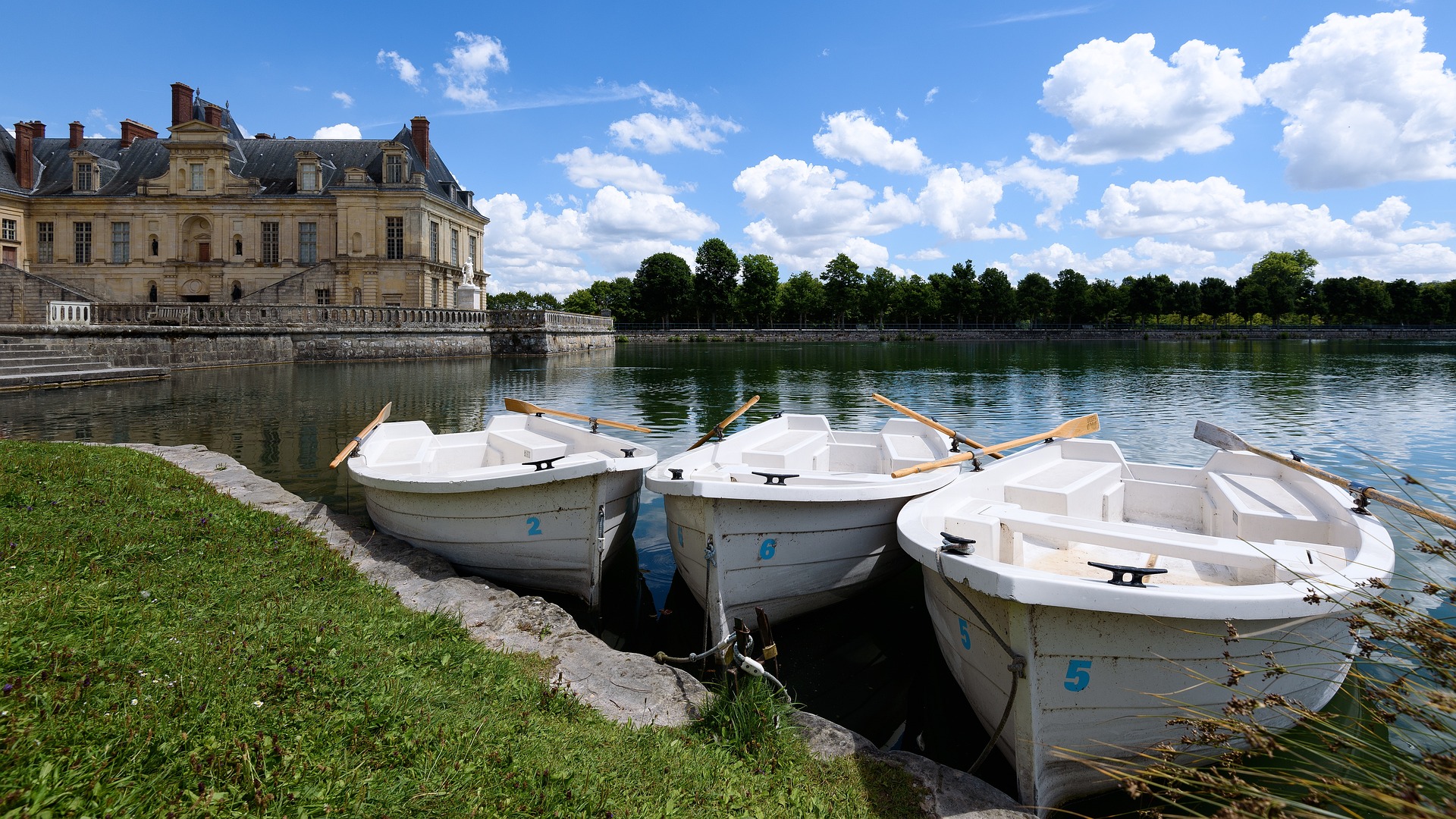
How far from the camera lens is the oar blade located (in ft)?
24.6

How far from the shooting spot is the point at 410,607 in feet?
19.0

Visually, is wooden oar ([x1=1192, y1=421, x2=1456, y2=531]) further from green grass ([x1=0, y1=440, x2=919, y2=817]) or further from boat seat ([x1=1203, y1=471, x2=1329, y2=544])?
green grass ([x1=0, y1=440, x2=919, y2=817])

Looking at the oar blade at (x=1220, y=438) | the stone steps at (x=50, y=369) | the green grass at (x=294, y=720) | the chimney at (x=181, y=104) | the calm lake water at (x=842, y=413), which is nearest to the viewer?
the green grass at (x=294, y=720)

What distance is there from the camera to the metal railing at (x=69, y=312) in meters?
28.5

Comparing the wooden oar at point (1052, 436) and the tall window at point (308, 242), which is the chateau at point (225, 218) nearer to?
the tall window at point (308, 242)

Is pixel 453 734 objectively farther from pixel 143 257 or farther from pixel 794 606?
pixel 143 257

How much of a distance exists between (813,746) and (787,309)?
97.2 m

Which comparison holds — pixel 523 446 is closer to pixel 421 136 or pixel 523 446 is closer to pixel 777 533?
pixel 777 533

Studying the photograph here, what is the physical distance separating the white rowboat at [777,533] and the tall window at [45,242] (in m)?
63.3

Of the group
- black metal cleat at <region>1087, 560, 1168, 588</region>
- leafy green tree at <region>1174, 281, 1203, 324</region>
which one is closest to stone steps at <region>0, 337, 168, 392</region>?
black metal cleat at <region>1087, 560, 1168, 588</region>

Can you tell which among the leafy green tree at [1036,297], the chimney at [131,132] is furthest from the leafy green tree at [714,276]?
the chimney at [131,132]

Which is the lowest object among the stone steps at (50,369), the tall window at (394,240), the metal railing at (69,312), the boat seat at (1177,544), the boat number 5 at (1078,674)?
the boat number 5 at (1078,674)

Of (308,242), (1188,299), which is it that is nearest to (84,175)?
(308,242)

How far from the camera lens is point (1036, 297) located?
337 ft
